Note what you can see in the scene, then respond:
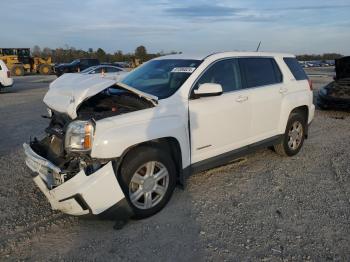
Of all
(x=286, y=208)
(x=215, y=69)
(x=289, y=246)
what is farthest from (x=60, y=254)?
(x=215, y=69)

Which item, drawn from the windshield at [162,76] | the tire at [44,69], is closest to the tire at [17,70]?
the tire at [44,69]

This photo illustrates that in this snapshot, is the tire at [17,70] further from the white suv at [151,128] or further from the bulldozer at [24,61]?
the white suv at [151,128]

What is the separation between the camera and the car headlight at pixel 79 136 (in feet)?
12.5

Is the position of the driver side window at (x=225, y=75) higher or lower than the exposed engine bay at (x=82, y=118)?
higher

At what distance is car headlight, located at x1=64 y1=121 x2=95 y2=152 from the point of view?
382 centimetres

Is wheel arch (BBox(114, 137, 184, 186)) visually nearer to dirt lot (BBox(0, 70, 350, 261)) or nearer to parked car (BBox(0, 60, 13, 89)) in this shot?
dirt lot (BBox(0, 70, 350, 261))

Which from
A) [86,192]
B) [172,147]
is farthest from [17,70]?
[86,192]

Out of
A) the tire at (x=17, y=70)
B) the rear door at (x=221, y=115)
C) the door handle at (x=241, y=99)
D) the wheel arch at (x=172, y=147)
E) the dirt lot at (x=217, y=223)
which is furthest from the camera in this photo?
the tire at (x=17, y=70)

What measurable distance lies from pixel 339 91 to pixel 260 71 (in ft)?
21.0

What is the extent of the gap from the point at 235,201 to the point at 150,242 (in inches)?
56.3

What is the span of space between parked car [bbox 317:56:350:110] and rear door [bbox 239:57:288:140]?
5.74 meters

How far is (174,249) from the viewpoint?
11.9 ft

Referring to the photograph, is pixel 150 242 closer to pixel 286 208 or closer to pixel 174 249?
pixel 174 249

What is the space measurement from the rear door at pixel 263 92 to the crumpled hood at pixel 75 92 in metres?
1.83
